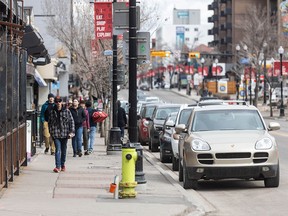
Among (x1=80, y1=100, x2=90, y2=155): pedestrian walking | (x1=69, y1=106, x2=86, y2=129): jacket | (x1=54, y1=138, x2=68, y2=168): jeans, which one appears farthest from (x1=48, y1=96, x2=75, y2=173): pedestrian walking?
(x1=80, y1=100, x2=90, y2=155): pedestrian walking

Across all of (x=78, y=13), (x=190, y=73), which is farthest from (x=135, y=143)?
(x=190, y=73)

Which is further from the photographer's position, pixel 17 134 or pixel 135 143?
pixel 17 134

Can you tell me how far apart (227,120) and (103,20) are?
10.0m

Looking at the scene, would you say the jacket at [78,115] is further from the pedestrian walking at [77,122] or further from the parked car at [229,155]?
the parked car at [229,155]

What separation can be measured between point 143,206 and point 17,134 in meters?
4.18

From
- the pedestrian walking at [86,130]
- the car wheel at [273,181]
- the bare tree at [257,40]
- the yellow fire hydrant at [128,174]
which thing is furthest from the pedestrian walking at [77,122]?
the bare tree at [257,40]

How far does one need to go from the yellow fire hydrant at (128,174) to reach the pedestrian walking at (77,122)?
8667mm

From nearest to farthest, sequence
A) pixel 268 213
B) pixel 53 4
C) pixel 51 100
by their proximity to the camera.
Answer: pixel 268 213 < pixel 51 100 < pixel 53 4

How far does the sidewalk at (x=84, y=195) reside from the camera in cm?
1088

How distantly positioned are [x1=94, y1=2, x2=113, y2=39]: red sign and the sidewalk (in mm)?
6671

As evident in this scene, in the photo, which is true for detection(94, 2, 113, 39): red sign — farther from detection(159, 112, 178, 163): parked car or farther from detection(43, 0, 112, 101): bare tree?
detection(43, 0, 112, 101): bare tree

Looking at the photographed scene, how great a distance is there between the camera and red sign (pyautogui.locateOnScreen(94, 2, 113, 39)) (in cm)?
2394

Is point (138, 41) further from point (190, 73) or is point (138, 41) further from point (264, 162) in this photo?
point (190, 73)

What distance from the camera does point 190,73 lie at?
375ft
